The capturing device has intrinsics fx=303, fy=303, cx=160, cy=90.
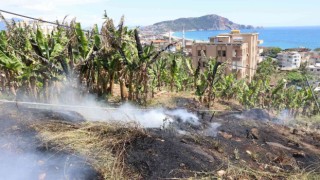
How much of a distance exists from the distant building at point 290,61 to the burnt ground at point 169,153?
6944 centimetres

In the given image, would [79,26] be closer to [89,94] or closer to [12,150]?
[89,94]

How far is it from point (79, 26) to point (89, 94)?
127 inches

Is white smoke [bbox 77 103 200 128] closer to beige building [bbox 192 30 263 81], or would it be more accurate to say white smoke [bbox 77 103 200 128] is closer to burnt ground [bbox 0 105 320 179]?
burnt ground [bbox 0 105 320 179]

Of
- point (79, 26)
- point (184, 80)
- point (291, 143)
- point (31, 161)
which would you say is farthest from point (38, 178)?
point (184, 80)

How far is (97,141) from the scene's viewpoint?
5.79m

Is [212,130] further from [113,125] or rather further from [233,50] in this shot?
[233,50]

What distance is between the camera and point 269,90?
21.4 meters

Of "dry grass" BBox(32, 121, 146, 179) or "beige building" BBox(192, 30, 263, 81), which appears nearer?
"dry grass" BBox(32, 121, 146, 179)

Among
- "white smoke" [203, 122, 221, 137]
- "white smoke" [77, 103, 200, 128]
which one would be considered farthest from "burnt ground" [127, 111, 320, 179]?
"white smoke" [77, 103, 200, 128]

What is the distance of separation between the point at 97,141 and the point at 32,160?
1172mm

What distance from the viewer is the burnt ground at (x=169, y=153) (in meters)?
5.16

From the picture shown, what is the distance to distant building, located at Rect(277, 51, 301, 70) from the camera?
72.6m

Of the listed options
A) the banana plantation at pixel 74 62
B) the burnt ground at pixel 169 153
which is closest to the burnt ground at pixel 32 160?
the burnt ground at pixel 169 153

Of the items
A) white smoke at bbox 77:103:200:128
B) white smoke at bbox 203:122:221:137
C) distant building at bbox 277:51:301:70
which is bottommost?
distant building at bbox 277:51:301:70
